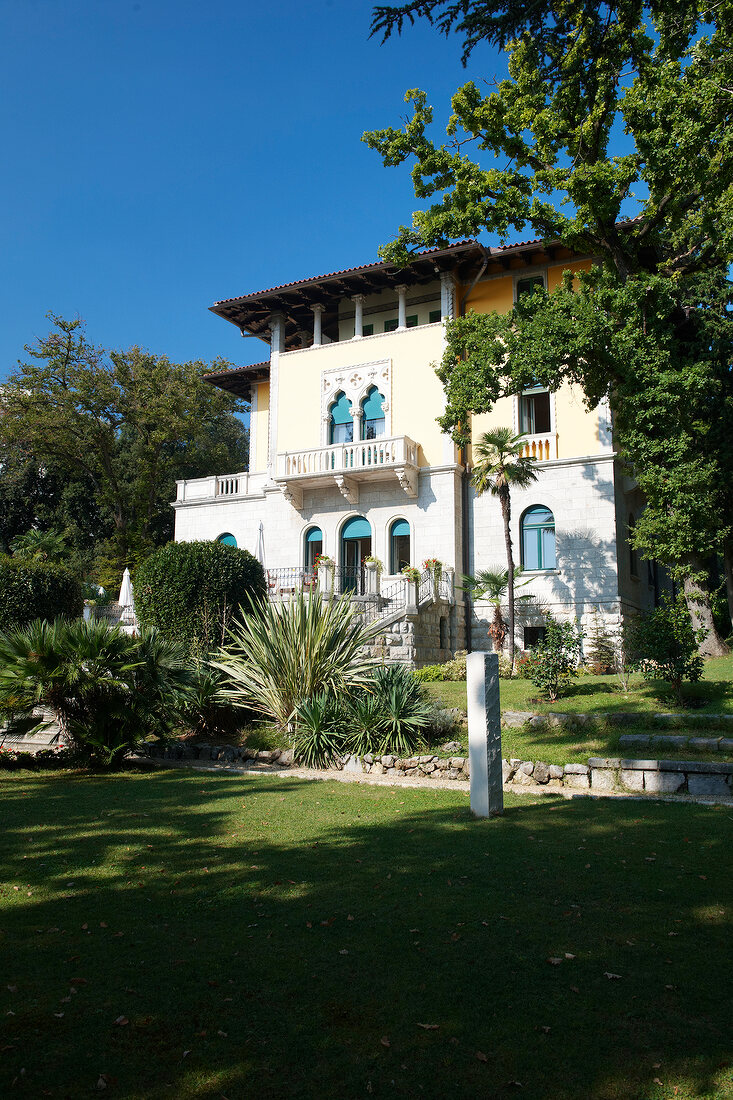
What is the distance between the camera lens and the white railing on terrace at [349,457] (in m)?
24.5

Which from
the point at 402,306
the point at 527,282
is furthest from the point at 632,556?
the point at 402,306

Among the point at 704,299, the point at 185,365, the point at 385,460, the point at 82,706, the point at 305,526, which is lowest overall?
the point at 82,706

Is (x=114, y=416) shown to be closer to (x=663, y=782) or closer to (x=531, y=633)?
(x=531, y=633)

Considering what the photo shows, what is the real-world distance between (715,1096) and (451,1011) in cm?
112

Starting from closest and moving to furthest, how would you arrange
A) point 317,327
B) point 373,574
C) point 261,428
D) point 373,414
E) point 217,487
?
point 373,574
point 373,414
point 317,327
point 217,487
point 261,428

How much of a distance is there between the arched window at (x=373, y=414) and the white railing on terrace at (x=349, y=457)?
1204 mm

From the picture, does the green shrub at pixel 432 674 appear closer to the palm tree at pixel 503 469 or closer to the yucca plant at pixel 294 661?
the palm tree at pixel 503 469

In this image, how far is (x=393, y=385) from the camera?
26203mm

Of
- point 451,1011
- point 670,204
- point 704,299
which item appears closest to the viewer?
point 451,1011

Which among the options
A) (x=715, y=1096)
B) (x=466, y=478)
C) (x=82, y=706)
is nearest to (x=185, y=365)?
(x=466, y=478)

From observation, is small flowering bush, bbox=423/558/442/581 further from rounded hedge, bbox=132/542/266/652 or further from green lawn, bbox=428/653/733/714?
green lawn, bbox=428/653/733/714

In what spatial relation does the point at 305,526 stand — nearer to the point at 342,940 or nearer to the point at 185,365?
the point at 185,365

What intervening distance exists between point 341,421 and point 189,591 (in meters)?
10.8

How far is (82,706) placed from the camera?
10.8 m
